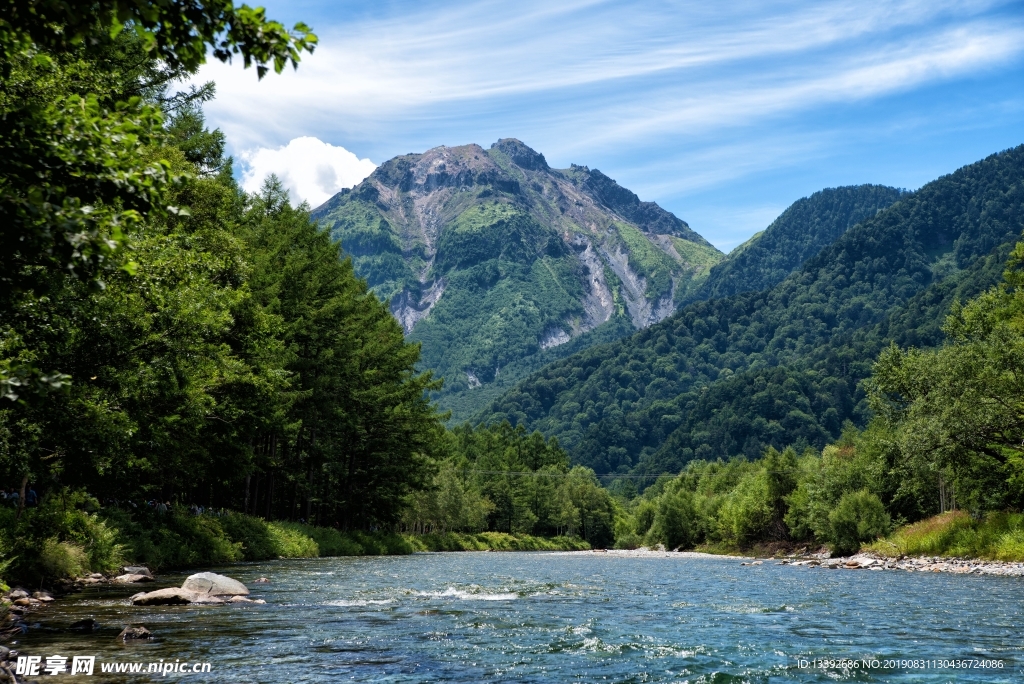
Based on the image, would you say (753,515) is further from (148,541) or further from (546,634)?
(546,634)

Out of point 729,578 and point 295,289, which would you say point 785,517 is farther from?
point 295,289

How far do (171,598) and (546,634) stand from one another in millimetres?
11944

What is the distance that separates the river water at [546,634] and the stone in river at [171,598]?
0.53 metres

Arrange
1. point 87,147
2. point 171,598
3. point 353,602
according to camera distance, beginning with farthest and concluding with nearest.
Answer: point 353,602
point 171,598
point 87,147

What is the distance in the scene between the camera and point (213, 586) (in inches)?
1032

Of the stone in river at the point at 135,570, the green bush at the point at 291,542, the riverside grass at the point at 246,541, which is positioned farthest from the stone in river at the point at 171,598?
the green bush at the point at 291,542

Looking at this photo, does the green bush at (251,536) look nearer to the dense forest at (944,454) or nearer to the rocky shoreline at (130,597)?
the rocky shoreline at (130,597)

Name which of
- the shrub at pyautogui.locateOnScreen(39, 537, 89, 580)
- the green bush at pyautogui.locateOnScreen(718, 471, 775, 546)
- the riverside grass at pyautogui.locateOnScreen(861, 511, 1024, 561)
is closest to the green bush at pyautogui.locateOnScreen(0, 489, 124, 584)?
the shrub at pyautogui.locateOnScreen(39, 537, 89, 580)

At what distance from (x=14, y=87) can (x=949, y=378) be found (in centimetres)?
5259

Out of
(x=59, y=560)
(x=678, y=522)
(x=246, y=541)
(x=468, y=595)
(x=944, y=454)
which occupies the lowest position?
(x=678, y=522)

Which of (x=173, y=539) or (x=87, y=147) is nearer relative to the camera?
(x=87, y=147)

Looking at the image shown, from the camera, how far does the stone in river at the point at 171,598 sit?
23891 mm

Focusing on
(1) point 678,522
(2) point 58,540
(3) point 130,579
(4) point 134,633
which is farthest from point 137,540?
(1) point 678,522

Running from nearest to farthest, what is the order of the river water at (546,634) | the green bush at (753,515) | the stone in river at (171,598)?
the river water at (546,634) < the stone in river at (171,598) < the green bush at (753,515)
